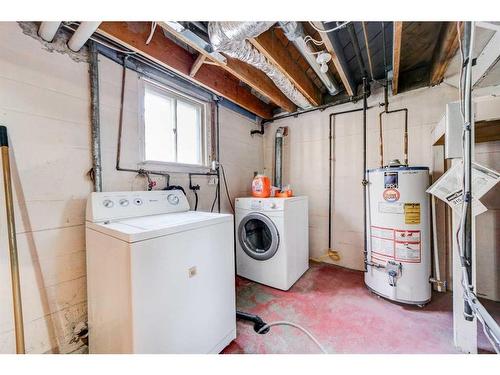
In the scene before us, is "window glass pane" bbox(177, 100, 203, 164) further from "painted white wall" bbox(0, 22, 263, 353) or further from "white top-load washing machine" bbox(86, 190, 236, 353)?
"white top-load washing machine" bbox(86, 190, 236, 353)

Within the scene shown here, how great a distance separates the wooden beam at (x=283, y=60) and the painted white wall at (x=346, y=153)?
0.53 m

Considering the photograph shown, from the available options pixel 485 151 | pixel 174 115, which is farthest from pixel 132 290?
pixel 485 151

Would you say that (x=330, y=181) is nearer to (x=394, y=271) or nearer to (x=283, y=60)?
(x=394, y=271)

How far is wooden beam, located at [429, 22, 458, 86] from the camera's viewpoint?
1.07m

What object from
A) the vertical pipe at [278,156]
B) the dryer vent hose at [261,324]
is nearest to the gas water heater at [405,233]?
the dryer vent hose at [261,324]

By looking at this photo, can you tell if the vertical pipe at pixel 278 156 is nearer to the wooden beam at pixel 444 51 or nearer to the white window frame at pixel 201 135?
the white window frame at pixel 201 135

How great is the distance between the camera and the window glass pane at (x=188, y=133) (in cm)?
204

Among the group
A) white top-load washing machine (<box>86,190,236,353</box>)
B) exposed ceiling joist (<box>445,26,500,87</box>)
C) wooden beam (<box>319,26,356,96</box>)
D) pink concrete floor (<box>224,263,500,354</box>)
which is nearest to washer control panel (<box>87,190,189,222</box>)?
white top-load washing machine (<box>86,190,236,353</box>)

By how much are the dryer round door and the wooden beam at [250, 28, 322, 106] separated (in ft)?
4.56

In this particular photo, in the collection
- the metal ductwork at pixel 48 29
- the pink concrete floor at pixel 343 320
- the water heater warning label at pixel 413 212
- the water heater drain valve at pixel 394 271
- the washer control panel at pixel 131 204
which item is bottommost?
the pink concrete floor at pixel 343 320
